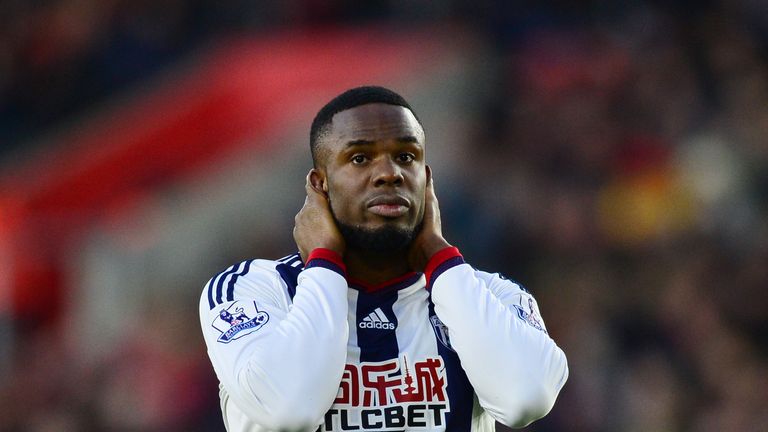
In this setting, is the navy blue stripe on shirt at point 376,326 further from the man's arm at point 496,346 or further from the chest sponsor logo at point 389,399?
the man's arm at point 496,346

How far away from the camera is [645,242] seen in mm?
7793

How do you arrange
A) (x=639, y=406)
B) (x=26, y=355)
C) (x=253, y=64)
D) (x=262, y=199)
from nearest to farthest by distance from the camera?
1. (x=639, y=406)
2. (x=26, y=355)
3. (x=262, y=199)
4. (x=253, y=64)

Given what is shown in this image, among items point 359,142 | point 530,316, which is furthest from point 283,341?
point 530,316

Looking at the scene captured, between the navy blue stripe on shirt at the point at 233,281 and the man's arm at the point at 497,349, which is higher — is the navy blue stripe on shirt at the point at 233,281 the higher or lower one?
the higher one

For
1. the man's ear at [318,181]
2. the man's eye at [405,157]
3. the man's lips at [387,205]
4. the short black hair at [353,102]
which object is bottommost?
the man's lips at [387,205]

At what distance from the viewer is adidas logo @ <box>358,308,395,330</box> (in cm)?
333

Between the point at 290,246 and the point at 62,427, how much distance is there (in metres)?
1.87

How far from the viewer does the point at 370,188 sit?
332 cm

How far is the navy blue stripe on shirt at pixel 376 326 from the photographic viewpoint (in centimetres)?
326

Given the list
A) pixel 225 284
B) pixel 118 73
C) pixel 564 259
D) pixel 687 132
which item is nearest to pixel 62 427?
A: pixel 118 73

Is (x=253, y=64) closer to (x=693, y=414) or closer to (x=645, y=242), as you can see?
(x=645, y=242)

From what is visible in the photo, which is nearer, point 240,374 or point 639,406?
point 240,374

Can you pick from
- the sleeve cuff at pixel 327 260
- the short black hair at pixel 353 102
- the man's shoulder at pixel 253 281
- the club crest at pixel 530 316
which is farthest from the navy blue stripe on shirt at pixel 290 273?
the club crest at pixel 530 316

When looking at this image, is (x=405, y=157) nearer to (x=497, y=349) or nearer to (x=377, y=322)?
(x=377, y=322)
